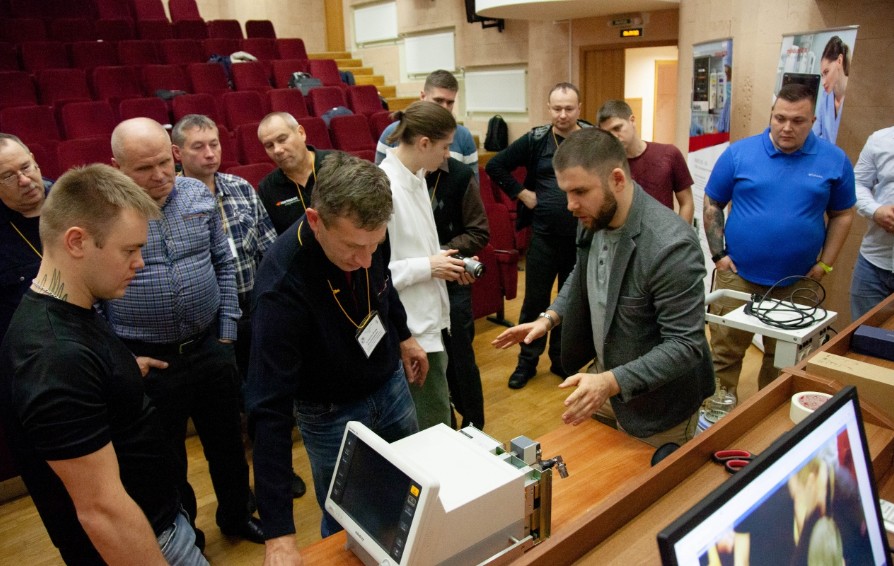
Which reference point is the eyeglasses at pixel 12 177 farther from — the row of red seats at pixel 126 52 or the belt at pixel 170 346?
the row of red seats at pixel 126 52

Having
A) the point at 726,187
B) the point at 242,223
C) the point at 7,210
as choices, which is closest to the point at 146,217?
the point at 7,210

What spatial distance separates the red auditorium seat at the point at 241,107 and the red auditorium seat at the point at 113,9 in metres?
2.45

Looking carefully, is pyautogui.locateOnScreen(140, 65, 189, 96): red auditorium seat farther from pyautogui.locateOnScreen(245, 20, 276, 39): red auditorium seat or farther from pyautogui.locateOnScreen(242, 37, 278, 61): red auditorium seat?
pyautogui.locateOnScreen(245, 20, 276, 39): red auditorium seat

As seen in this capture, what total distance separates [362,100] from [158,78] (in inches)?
72.6

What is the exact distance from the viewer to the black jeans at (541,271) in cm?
331

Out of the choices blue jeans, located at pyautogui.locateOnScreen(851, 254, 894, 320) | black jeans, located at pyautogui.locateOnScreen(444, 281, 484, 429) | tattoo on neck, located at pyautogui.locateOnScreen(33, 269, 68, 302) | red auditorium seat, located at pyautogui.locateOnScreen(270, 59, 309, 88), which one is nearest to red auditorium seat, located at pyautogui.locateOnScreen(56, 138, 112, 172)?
black jeans, located at pyautogui.locateOnScreen(444, 281, 484, 429)

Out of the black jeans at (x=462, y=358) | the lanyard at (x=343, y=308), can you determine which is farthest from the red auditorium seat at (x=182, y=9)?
the lanyard at (x=343, y=308)

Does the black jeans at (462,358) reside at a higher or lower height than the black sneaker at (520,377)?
higher

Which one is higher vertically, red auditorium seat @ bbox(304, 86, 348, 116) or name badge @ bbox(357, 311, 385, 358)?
red auditorium seat @ bbox(304, 86, 348, 116)

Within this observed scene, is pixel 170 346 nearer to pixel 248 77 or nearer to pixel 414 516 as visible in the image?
pixel 414 516

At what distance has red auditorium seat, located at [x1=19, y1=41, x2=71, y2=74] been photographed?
5.46 meters

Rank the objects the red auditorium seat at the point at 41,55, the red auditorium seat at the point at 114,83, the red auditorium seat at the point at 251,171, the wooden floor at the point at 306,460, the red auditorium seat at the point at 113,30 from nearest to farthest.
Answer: the wooden floor at the point at 306,460 → the red auditorium seat at the point at 251,171 → the red auditorium seat at the point at 114,83 → the red auditorium seat at the point at 41,55 → the red auditorium seat at the point at 113,30

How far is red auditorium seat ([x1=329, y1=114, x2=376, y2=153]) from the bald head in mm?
3233

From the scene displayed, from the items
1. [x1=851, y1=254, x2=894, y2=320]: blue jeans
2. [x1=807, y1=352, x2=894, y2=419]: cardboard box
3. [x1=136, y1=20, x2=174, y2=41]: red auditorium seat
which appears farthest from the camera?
[x1=136, y1=20, x2=174, y2=41]: red auditorium seat
